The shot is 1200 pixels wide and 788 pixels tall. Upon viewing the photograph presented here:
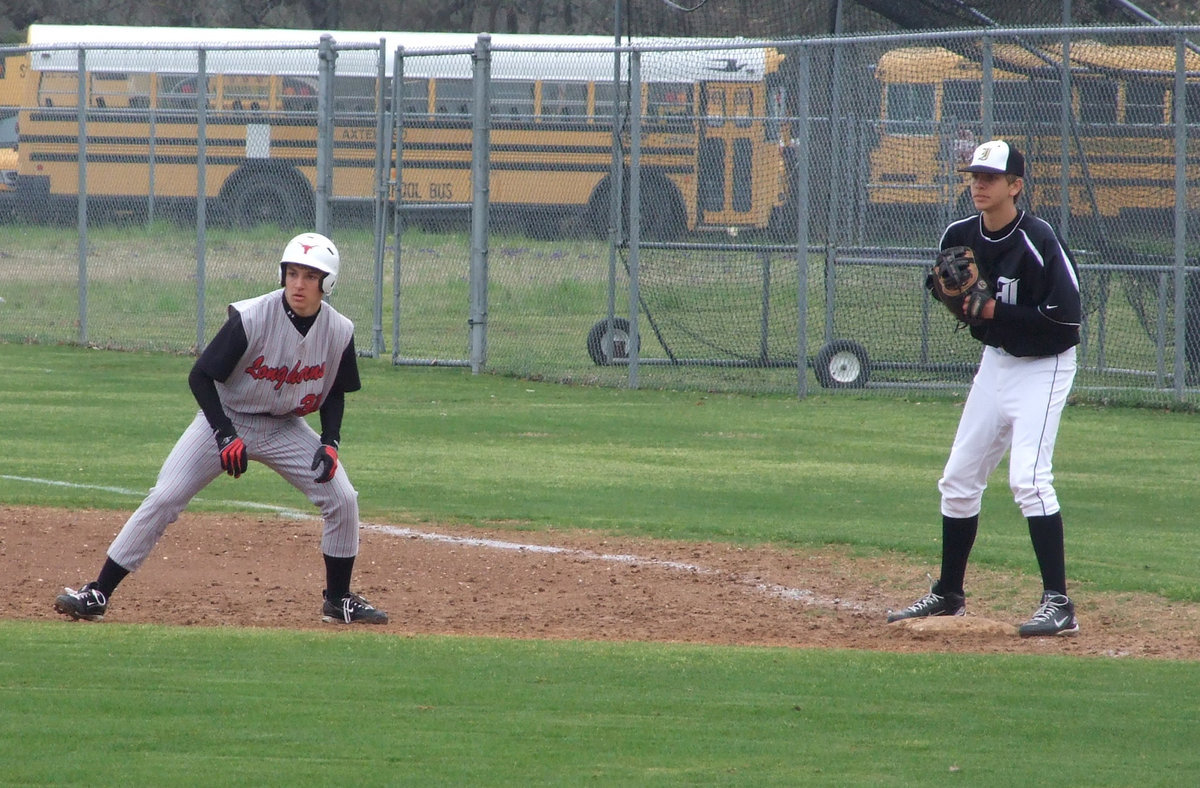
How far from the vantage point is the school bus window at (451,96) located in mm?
17484

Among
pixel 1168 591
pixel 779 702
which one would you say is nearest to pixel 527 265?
pixel 1168 591

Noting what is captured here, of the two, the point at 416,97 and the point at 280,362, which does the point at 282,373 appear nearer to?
the point at 280,362

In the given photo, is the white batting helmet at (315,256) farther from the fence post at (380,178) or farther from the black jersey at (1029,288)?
the fence post at (380,178)

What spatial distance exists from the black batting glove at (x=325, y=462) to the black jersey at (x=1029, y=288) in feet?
8.53

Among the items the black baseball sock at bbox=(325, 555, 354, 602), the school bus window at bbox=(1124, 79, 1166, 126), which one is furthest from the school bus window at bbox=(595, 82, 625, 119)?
the black baseball sock at bbox=(325, 555, 354, 602)

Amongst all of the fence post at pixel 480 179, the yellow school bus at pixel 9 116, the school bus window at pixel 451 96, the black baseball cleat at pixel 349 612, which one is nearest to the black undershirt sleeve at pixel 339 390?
the black baseball cleat at pixel 349 612

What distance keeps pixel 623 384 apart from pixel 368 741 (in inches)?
421

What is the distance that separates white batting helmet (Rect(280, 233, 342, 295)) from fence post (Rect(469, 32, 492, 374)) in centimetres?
913

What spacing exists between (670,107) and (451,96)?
12.3 ft

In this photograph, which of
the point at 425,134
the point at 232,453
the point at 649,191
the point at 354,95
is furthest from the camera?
the point at 354,95

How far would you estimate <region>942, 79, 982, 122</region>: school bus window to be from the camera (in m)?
14.2

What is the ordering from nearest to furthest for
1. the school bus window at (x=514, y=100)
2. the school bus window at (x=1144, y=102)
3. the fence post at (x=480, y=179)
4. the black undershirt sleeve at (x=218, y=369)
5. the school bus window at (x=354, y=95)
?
the black undershirt sleeve at (x=218, y=369)
the school bus window at (x=1144, y=102)
the fence post at (x=480, y=179)
the school bus window at (x=514, y=100)
the school bus window at (x=354, y=95)

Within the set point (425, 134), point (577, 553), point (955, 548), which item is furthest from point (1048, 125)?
point (955, 548)

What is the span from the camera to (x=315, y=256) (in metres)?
6.17
